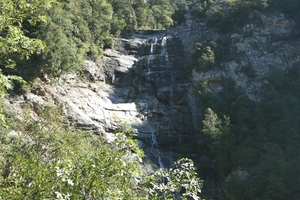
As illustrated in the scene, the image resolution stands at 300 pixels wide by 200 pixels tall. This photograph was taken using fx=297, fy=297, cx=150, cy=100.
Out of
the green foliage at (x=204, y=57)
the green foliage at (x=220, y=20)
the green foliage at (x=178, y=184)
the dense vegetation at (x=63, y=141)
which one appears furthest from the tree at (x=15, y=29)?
the green foliage at (x=220, y=20)

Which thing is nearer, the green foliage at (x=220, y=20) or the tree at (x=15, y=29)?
the tree at (x=15, y=29)

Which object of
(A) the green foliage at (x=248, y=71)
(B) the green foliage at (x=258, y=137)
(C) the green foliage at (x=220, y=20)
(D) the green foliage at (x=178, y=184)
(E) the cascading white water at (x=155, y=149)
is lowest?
(E) the cascading white water at (x=155, y=149)

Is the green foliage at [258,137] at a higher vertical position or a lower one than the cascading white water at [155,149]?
higher

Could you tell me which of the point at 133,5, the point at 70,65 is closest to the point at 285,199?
the point at 70,65

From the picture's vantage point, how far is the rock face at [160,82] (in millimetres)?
22000

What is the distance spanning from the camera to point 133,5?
139 feet

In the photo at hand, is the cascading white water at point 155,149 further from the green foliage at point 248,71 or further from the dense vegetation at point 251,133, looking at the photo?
the green foliage at point 248,71

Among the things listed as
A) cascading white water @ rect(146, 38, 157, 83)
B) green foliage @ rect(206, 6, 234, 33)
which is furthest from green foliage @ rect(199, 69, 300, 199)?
green foliage @ rect(206, 6, 234, 33)

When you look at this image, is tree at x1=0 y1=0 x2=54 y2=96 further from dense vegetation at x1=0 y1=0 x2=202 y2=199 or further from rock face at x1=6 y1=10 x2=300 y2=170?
rock face at x1=6 y1=10 x2=300 y2=170

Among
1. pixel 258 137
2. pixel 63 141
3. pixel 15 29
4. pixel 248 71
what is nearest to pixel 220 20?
pixel 248 71

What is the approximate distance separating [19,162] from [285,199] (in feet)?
50.5

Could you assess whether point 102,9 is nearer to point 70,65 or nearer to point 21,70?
point 70,65

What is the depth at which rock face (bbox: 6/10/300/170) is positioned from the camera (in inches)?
866

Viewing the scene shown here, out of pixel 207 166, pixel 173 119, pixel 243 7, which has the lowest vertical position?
pixel 207 166
